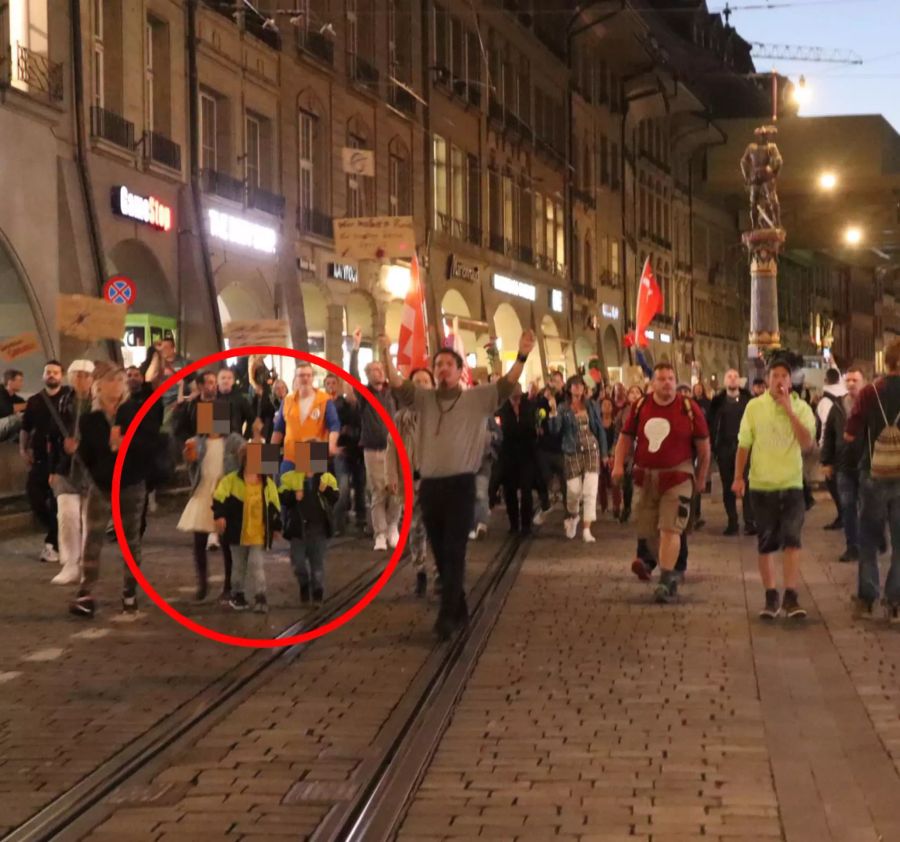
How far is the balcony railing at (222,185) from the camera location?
1064 inches

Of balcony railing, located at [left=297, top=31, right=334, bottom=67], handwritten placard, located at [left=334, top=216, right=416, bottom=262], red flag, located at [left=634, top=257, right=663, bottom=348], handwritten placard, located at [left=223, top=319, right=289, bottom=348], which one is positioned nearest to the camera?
handwritten placard, located at [left=223, top=319, right=289, bottom=348]

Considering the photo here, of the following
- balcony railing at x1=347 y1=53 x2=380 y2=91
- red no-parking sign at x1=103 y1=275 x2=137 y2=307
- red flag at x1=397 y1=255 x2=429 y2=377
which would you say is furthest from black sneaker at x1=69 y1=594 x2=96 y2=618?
balcony railing at x1=347 y1=53 x2=380 y2=91

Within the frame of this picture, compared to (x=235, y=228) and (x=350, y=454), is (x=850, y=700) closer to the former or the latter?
(x=350, y=454)

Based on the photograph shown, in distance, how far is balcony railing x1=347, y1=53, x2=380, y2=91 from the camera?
33.1 meters

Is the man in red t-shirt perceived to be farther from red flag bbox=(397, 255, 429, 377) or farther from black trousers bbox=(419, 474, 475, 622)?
red flag bbox=(397, 255, 429, 377)

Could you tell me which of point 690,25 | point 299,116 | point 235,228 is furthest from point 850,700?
point 690,25

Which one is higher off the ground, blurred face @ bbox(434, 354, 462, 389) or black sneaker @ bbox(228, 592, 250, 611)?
blurred face @ bbox(434, 354, 462, 389)

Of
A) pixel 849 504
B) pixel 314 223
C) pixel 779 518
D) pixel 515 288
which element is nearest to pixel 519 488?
pixel 849 504

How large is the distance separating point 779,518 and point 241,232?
1818 cm

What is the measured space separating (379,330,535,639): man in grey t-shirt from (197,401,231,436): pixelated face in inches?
69.6

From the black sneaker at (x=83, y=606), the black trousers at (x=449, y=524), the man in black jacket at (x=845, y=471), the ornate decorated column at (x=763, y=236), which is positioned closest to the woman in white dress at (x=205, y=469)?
the black sneaker at (x=83, y=606)

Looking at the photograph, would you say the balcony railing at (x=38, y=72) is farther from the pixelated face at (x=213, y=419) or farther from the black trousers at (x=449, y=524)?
the black trousers at (x=449, y=524)

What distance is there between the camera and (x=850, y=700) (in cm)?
845

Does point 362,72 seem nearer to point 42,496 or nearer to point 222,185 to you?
point 222,185
